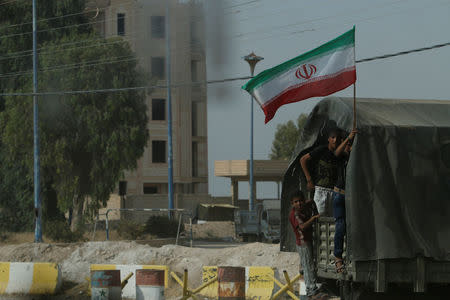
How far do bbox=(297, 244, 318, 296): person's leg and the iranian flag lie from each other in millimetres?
2238

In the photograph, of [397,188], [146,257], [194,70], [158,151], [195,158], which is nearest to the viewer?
[397,188]

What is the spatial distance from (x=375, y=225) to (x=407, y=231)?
1.46 ft

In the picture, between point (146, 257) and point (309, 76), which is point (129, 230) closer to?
point (146, 257)

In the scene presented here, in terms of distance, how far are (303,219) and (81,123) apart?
32.4 metres

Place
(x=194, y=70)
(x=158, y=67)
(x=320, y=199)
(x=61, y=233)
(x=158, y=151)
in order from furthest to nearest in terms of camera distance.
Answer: (x=158, y=151) < (x=194, y=70) < (x=158, y=67) < (x=61, y=233) < (x=320, y=199)

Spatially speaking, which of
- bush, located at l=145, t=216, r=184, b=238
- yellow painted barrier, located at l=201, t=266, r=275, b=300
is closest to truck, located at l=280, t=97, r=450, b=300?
yellow painted barrier, located at l=201, t=266, r=275, b=300

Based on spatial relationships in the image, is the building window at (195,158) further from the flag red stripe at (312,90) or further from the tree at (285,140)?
the flag red stripe at (312,90)

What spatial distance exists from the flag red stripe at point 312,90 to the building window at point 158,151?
58.3 metres

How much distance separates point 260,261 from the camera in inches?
880

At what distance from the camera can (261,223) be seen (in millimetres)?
38406

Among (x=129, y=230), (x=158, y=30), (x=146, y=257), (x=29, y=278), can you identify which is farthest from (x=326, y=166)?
(x=158, y=30)

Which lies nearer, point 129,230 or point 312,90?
point 312,90

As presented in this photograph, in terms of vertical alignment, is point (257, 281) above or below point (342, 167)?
below

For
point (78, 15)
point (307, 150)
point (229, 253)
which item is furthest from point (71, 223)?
point (307, 150)
